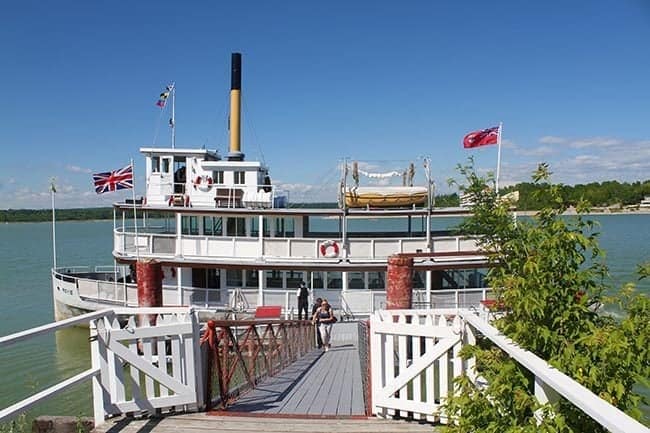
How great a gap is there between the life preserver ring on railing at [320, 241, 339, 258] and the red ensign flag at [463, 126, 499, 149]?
6800 mm

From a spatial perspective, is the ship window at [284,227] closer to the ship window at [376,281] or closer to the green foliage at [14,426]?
the ship window at [376,281]

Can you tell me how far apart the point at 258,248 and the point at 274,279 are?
195cm

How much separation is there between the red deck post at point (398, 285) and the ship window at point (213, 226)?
36.6 ft

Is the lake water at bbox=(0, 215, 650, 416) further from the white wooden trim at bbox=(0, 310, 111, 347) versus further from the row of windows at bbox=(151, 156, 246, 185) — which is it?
the row of windows at bbox=(151, 156, 246, 185)

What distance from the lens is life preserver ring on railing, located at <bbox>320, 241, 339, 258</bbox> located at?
19625 millimetres

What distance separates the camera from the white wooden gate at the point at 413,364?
5258mm

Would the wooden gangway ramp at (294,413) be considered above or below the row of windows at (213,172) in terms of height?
below

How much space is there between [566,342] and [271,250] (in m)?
17.0

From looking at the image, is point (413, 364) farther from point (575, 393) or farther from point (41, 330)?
point (41, 330)

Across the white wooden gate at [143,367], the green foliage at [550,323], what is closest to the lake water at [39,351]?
the green foliage at [550,323]

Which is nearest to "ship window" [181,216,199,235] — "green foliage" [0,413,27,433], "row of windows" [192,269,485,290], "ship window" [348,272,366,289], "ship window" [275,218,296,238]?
"row of windows" [192,269,485,290]

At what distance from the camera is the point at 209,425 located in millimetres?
5359

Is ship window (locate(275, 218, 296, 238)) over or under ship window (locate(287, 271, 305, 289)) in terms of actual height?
over

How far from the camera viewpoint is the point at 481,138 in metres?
20.8
